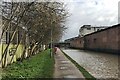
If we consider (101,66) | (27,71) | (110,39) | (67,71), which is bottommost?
(101,66)

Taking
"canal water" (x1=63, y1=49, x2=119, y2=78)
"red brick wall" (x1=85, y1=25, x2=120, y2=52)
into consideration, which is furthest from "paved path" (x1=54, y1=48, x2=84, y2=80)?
"red brick wall" (x1=85, y1=25, x2=120, y2=52)

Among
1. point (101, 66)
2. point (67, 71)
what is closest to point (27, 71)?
point (67, 71)

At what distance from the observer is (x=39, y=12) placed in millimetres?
12719

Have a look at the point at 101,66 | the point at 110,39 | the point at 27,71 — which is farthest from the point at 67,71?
the point at 110,39

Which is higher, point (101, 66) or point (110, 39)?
point (110, 39)

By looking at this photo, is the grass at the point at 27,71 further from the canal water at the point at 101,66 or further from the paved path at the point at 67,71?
the canal water at the point at 101,66

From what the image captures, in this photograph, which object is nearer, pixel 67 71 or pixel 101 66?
pixel 67 71

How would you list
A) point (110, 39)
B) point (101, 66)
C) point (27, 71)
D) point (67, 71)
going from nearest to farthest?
point (27, 71) < point (67, 71) < point (101, 66) < point (110, 39)

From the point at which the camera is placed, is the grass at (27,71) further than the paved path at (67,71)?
No

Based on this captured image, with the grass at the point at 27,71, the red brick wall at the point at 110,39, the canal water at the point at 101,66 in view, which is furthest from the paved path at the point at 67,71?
the red brick wall at the point at 110,39

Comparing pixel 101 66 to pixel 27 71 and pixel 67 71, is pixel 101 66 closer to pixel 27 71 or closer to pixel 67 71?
pixel 67 71

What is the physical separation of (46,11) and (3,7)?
2110 millimetres

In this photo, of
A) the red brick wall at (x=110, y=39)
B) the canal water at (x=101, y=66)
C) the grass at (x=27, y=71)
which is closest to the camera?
the grass at (x=27, y=71)

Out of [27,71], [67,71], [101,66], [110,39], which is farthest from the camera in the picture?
[110,39]
